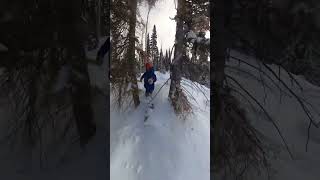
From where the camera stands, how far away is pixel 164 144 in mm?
1757

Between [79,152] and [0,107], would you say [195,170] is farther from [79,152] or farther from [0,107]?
[0,107]

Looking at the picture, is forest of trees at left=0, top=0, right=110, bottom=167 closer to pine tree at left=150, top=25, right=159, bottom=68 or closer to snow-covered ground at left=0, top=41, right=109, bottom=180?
snow-covered ground at left=0, top=41, right=109, bottom=180

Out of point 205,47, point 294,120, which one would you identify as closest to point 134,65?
point 205,47

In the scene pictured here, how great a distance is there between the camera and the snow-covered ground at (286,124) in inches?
68.2

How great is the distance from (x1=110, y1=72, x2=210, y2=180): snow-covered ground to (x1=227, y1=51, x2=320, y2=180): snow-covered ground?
202 millimetres

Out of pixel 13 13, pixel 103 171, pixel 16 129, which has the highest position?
pixel 13 13

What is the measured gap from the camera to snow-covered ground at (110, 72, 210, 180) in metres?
1.75

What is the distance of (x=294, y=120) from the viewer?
1738 millimetres

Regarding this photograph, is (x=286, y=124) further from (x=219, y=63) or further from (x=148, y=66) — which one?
(x=148, y=66)

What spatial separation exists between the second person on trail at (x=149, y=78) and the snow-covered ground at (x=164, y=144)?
0.03 metres

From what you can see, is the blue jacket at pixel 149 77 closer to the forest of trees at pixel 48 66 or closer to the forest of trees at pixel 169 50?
the forest of trees at pixel 169 50

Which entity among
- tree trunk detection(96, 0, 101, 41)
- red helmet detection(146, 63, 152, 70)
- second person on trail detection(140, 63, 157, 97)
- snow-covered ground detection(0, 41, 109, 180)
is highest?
tree trunk detection(96, 0, 101, 41)

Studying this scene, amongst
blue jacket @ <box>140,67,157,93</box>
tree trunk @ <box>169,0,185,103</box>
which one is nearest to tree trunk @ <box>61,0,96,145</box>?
blue jacket @ <box>140,67,157,93</box>

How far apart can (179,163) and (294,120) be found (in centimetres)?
53
